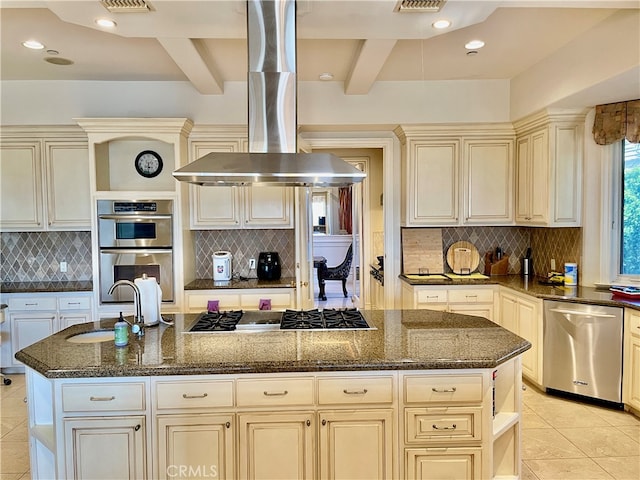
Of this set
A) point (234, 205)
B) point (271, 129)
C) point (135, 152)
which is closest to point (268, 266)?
point (234, 205)

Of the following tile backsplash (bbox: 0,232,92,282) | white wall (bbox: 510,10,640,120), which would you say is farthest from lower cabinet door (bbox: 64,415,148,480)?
white wall (bbox: 510,10,640,120)

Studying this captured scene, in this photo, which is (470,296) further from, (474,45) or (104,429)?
(104,429)

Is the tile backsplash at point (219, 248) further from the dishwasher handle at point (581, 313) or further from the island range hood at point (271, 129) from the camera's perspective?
the island range hood at point (271, 129)

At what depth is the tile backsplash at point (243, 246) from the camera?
472 cm

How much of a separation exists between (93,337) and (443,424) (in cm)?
203

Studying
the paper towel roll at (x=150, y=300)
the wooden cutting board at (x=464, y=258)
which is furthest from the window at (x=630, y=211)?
the paper towel roll at (x=150, y=300)

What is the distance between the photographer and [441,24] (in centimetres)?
252

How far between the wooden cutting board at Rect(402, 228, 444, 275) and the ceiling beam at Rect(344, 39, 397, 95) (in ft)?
5.34

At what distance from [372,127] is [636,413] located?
3.37 m

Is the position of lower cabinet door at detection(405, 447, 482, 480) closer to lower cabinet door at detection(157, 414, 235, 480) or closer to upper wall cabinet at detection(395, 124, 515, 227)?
lower cabinet door at detection(157, 414, 235, 480)

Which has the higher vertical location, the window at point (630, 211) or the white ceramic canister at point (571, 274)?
the window at point (630, 211)

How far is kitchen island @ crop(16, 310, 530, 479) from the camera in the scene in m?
2.02

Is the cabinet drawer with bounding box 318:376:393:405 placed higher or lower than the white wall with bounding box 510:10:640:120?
lower

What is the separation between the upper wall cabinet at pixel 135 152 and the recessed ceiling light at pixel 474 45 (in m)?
2.56
